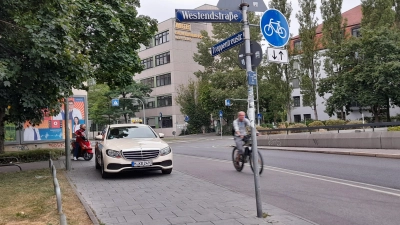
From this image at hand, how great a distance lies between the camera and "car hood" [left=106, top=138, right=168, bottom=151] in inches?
394

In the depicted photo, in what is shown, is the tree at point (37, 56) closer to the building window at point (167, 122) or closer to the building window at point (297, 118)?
the building window at point (167, 122)

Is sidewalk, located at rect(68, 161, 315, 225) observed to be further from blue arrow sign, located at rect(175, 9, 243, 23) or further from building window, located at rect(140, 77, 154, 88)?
building window, located at rect(140, 77, 154, 88)

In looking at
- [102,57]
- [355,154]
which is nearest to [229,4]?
[102,57]

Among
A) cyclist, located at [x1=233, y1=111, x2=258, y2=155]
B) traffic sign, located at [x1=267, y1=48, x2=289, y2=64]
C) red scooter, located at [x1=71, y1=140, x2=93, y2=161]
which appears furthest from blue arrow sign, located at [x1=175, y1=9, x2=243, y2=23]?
red scooter, located at [x1=71, y1=140, x2=93, y2=161]

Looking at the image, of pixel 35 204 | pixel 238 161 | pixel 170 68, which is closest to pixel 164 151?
pixel 238 161

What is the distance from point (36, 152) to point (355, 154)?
46.4ft

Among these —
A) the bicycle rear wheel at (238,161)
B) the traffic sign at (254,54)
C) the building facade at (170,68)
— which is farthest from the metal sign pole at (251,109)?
the building facade at (170,68)

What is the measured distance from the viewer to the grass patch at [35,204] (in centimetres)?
582

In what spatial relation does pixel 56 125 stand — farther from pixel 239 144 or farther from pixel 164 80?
pixel 164 80

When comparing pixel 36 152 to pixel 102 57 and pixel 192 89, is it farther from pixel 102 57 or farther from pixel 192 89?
pixel 192 89

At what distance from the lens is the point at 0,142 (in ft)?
57.1

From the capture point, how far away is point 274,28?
5.75 m

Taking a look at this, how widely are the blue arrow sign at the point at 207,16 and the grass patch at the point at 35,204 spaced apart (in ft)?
11.0

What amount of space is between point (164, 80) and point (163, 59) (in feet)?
11.8
